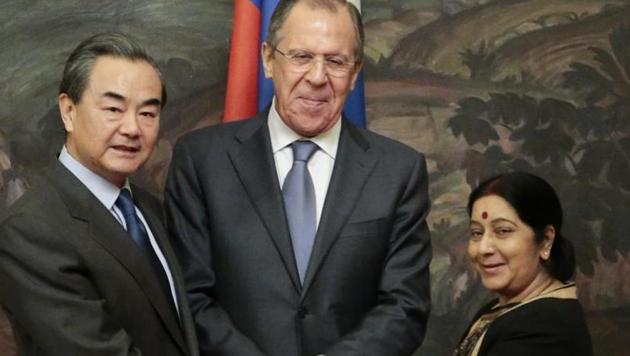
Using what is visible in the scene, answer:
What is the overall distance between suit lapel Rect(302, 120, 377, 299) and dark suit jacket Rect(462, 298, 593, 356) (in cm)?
70

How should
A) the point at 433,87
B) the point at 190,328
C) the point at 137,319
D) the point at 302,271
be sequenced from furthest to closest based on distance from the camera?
the point at 433,87, the point at 302,271, the point at 190,328, the point at 137,319

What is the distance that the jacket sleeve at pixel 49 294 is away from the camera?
2580 mm

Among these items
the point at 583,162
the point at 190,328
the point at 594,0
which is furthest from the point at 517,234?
the point at 594,0

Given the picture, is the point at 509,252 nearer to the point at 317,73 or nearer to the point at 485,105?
the point at 317,73

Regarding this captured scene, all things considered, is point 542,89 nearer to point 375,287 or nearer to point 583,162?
point 583,162

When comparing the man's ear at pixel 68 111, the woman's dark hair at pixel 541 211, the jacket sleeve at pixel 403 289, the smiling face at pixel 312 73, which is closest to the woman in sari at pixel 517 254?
the woman's dark hair at pixel 541 211

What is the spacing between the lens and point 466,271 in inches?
196

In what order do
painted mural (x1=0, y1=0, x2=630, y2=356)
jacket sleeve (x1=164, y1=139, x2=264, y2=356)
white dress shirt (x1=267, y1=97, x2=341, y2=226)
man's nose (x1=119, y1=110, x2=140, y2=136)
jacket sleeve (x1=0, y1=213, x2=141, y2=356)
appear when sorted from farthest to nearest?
painted mural (x1=0, y1=0, x2=630, y2=356), white dress shirt (x1=267, y1=97, x2=341, y2=226), jacket sleeve (x1=164, y1=139, x2=264, y2=356), man's nose (x1=119, y1=110, x2=140, y2=136), jacket sleeve (x1=0, y1=213, x2=141, y2=356)

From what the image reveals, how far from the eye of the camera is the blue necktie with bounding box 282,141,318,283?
3.15 m

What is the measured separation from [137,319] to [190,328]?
0.74 feet

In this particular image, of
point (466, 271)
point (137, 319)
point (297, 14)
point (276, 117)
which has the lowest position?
point (466, 271)

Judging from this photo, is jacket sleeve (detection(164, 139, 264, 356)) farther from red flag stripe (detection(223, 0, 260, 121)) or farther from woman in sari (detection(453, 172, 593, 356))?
red flag stripe (detection(223, 0, 260, 121))

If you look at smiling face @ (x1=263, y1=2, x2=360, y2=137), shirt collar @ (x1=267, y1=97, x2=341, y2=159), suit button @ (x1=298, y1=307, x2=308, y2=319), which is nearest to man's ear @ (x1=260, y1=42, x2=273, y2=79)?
smiling face @ (x1=263, y1=2, x2=360, y2=137)

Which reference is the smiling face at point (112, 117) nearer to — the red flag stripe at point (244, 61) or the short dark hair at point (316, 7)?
the short dark hair at point (316, 7)
